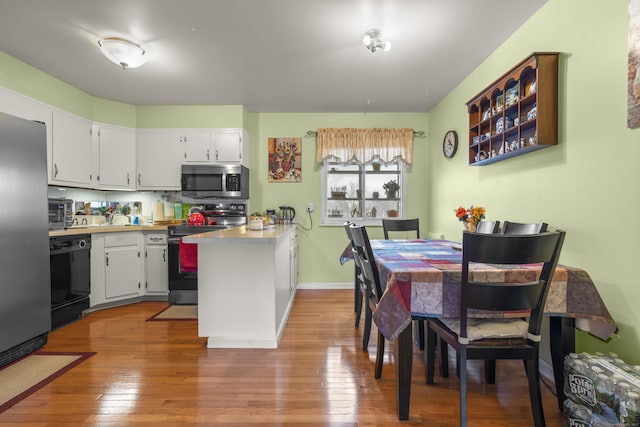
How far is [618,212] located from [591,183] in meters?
0.23

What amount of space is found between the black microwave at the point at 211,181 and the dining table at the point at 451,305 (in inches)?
111

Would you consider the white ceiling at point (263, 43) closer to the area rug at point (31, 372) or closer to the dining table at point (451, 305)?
the dining table at point (451, 305)

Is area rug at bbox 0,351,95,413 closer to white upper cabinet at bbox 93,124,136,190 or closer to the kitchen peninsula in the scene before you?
the kitchen peninsula

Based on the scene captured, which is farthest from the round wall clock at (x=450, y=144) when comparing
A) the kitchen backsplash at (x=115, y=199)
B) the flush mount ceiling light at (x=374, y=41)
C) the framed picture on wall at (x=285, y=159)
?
the kitchen backsplash at (x=115, y=199)

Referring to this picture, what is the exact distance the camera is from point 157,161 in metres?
4.10

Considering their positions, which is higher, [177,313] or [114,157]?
[114,157]

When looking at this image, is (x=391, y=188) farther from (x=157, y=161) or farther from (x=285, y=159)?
(x=157, y=161)

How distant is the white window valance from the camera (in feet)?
14.4

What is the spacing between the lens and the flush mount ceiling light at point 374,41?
239 centimetres

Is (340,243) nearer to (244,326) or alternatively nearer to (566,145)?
(244,326)

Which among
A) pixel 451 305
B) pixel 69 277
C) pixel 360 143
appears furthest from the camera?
pixel 360 143

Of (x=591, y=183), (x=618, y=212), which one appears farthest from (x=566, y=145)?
(x=618, y=212)

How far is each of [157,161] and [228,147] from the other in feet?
3.17

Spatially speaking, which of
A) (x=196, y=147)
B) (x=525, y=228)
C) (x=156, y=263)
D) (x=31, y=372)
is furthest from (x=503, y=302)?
(x=196, y=147)
